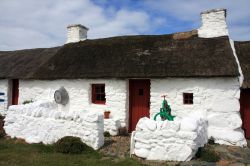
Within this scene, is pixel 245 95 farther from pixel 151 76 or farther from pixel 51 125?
pixel 51 125

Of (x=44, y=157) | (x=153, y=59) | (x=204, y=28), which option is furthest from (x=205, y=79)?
(x=44, y=157)

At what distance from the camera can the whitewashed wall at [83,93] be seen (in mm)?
11242

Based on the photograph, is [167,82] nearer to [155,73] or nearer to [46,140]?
[155,73]

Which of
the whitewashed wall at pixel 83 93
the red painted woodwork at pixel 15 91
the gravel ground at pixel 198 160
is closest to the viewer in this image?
the gravel ground at pixel 198 160

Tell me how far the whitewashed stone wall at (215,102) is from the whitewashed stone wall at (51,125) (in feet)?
10.5

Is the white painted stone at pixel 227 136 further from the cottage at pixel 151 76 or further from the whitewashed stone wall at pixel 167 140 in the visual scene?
the whitewashed stone wall at pixel 167 140

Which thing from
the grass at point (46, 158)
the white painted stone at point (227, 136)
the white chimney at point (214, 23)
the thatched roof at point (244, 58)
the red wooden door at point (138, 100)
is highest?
the white chimney at point (214, 23)

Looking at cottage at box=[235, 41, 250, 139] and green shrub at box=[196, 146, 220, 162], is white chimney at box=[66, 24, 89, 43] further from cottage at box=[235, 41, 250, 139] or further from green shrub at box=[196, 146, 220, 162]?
green shrub at box=[196, 146, 220, 162]

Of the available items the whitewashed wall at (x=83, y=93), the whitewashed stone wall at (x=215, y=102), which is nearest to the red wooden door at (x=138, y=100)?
the whitewashed wall at (x=83, y=93)

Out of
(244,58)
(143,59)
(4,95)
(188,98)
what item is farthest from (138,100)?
(4,95)

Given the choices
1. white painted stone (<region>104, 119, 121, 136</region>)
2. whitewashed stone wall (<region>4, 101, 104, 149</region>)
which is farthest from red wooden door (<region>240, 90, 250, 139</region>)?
whitewashed stone wall (<region>4, 101, 104, 149</region>)

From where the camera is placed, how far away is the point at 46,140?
978cm

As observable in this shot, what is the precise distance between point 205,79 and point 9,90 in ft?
36.9

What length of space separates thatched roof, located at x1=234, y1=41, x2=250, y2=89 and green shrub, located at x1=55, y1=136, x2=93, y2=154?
6.11 metres
